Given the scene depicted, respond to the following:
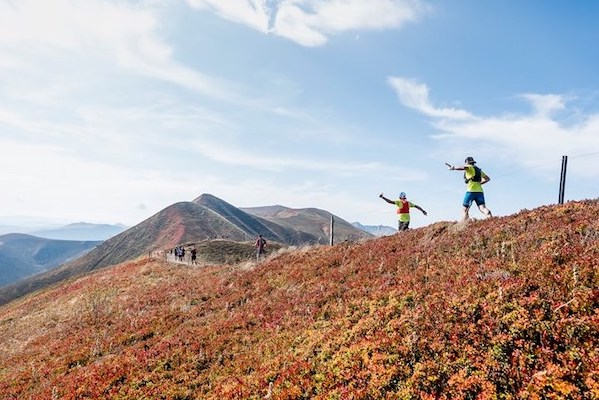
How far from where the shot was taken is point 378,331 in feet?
32.4

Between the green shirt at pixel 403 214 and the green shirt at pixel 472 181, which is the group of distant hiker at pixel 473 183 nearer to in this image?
the green shirt at pixel 472 181

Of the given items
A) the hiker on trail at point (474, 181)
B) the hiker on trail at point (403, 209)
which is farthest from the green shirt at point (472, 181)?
the hiker on trail at point (403, 209)

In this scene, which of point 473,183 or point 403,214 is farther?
point 403,214

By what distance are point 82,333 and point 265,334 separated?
1198 centimetres

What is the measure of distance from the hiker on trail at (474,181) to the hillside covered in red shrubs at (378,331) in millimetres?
767

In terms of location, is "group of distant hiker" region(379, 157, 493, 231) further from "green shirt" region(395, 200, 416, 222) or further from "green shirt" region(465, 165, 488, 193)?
"green shirt" region(395, 200, 416, 222)

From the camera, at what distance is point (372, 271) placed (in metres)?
15.7

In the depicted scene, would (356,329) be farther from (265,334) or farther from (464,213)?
(464,213)

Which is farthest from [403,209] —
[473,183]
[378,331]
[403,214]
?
[378,331]

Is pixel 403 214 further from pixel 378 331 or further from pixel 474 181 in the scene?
pixel 378 331

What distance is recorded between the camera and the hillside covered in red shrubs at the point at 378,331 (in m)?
7.10

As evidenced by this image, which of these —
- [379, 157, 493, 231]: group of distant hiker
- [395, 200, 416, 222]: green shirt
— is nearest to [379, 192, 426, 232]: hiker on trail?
[395, 200, 416, 222]: green shirt

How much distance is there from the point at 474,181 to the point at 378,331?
889 cm

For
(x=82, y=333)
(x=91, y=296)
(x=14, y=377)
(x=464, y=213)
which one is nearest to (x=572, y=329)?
(x=464, y=213)
